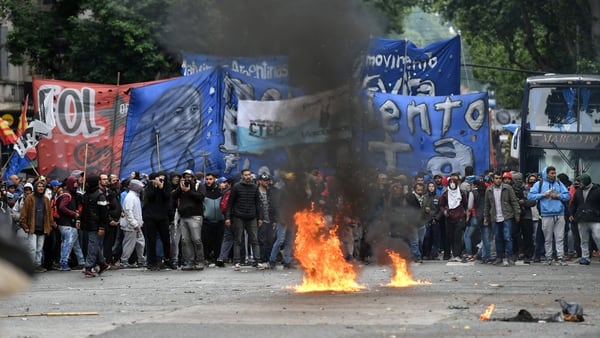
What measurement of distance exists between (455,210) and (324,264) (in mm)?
7190

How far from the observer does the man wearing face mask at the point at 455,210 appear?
20.3 m

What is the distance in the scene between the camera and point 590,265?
60.4 feet

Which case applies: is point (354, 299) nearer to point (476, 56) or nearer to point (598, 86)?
point (598, 86)

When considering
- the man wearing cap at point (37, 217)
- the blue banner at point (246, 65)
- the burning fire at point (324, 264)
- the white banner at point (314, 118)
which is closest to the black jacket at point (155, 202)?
the man wearing cap at point (37, 217)

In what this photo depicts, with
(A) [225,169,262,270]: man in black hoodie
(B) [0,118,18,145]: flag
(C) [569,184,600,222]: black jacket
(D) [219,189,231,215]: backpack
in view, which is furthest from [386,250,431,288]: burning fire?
(B) [0,118,18,145]: flag

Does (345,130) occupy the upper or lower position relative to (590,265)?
upper

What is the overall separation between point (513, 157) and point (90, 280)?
70.4 feet

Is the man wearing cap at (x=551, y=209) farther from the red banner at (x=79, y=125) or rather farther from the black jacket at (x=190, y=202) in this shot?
the red banner at (x=79, y=125)

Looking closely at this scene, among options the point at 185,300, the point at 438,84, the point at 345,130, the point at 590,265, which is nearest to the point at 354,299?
the point at 185,300

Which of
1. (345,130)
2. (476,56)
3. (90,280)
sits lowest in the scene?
(90,280)

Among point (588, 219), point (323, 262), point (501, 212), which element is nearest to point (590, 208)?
point (588, 219)

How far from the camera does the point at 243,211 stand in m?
18.6

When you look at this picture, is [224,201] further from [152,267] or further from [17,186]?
[17,186]

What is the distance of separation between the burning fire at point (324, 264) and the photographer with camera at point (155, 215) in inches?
194
